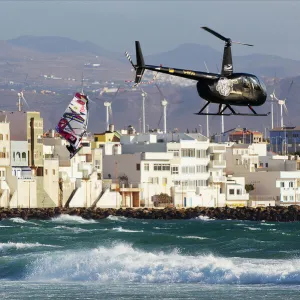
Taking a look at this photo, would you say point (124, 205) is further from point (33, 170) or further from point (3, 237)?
point (3, 237)

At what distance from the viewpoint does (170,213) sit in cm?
13212

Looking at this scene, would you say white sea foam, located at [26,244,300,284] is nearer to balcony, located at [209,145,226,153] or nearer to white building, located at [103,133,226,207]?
white building, located at [103,133,226,207]

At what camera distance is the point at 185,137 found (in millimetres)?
151500

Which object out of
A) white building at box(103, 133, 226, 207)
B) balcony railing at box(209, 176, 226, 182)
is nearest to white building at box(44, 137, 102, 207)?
white building at box(103, 133, 226, 207)

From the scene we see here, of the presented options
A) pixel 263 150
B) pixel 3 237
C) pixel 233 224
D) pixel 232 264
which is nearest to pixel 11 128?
pixel 233 224

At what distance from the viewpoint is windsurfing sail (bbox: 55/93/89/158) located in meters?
132

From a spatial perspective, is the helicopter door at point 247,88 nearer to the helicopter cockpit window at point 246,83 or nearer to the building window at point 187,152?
the helicopter cockpit window at point 246,83

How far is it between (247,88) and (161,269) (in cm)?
2106

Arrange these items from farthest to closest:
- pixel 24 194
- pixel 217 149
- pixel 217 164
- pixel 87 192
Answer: pixel 217 149 → pixel 217 164 → pixel 87 192 → pixel 24 194

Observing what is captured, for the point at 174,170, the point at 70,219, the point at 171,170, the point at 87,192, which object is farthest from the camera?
the point at 174,170

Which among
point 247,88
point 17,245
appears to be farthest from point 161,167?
point 247,88

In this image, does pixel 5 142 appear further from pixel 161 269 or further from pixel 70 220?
pixel 161 269

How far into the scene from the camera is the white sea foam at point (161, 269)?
212ft

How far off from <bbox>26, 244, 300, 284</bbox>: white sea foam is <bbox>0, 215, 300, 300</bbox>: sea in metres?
0.04
